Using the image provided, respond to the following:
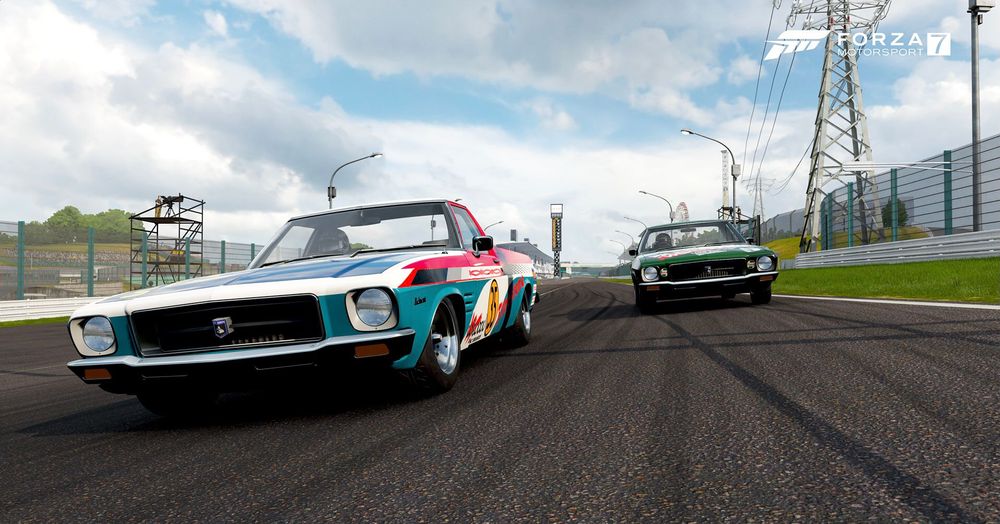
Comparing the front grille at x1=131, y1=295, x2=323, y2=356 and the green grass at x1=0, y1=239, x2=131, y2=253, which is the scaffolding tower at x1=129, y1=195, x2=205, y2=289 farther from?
the front grille at x1=131, y1=295, x2=323, y2=356

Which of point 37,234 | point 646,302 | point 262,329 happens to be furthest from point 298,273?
point 37,234

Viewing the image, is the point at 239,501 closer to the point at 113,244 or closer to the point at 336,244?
the point at 336,244

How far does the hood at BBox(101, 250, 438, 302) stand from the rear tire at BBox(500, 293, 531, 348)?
252cm

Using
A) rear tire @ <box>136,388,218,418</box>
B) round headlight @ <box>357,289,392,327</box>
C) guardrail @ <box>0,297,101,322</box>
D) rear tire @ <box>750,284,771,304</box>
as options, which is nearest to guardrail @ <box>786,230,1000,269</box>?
rear tire @ <box>750,284,771,304</box>

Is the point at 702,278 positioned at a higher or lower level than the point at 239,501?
higher

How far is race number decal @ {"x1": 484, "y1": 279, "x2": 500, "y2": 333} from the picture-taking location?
16.9 ft

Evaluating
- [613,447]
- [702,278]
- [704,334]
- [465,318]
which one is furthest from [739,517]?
[702,278]

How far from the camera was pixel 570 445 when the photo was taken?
8.54ft

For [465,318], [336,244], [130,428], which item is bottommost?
[130,428]

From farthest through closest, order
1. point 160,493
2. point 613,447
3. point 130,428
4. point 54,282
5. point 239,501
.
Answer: point 54,282 < point 130,428 < point 613,447 < point 160,493 < point 239,501

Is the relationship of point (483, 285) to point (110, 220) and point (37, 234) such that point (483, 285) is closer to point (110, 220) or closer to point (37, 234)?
point (37, 234)

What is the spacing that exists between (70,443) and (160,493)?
4.41 feet

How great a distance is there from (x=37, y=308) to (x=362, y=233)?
15.8 metres

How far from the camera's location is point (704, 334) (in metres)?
6.36
